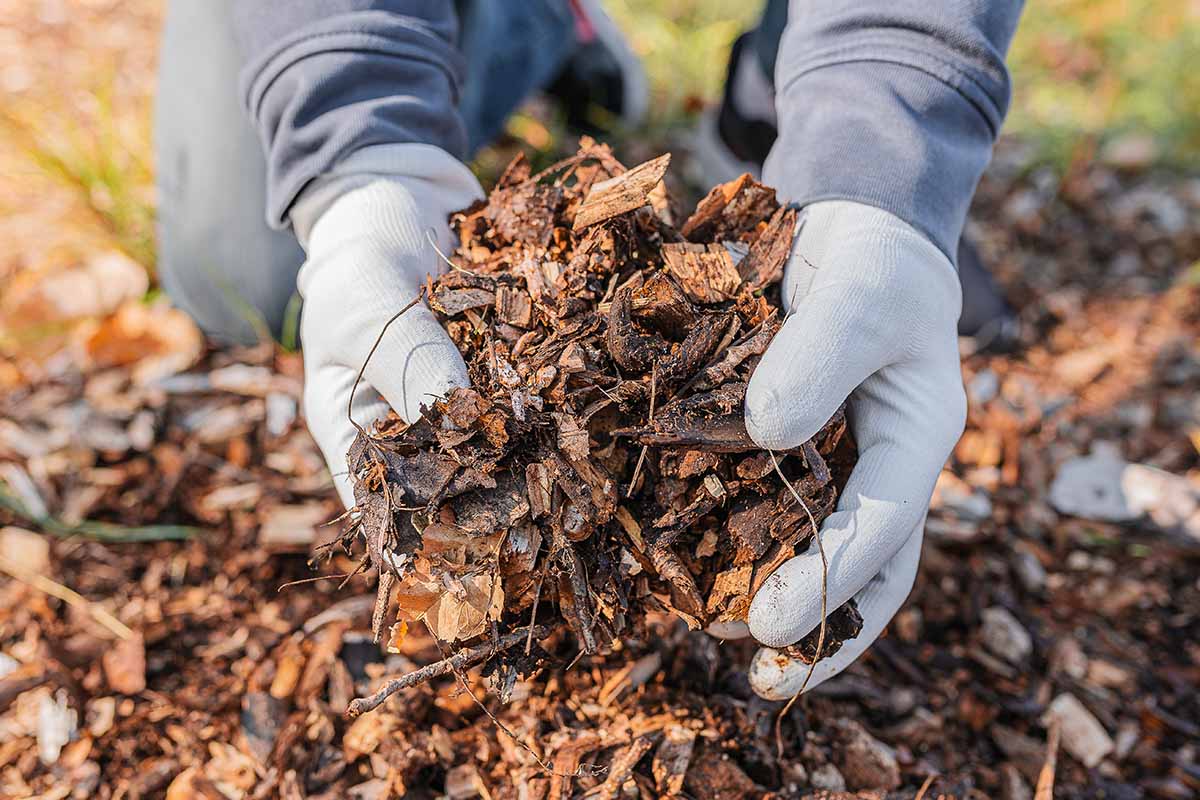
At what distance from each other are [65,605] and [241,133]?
164 centimetres

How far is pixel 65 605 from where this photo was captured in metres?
2.13

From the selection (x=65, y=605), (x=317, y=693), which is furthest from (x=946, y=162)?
(x=65, y=605)

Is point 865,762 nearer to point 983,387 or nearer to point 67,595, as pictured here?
point 983,387

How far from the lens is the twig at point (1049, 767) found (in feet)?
5.98

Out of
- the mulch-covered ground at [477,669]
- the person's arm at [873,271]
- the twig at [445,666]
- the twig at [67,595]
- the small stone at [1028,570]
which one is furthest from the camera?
the small stone at [1028,570]

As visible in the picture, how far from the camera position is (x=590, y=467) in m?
1.47

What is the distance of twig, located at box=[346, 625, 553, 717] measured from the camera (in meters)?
1.42

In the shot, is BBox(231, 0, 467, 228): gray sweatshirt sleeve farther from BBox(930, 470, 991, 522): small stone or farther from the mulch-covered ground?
BBox(930, 470, 991, 522): small stone

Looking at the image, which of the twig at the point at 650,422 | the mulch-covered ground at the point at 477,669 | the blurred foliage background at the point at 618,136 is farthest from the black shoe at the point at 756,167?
the twig at the point at 650,422

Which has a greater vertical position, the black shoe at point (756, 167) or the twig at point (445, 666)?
the twig at point (445, 666)

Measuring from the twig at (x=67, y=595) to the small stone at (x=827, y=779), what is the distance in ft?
5.43

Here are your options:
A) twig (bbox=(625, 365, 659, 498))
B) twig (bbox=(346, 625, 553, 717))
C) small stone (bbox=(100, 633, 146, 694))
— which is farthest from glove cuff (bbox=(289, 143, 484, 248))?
small stone (bbox=(100, 633, 146, 694))

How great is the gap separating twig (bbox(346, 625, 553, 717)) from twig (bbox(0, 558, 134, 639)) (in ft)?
3.15

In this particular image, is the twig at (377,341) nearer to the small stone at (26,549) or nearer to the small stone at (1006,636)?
the small stone at (26,549)
